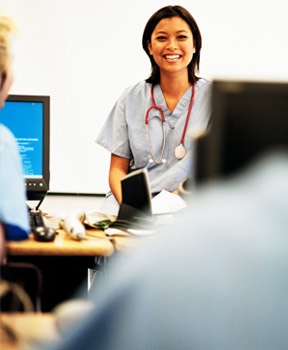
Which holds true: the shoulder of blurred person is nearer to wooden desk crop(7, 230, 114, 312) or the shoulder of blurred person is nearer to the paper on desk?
wooden desk crop(7, 230, 114, 312)

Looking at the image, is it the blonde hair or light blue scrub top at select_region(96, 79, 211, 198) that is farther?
light blue scrub top at select_region(96, 79, 211, 198)

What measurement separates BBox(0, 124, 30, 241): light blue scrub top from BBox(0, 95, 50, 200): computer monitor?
75 centimetres

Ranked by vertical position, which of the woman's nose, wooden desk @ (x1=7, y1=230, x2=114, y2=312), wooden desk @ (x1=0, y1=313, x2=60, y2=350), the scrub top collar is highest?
the woman's nose

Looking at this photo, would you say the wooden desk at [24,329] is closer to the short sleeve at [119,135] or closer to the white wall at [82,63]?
the short sleeve at [119,135]

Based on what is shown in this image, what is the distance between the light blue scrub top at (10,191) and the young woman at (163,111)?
0.83 meters

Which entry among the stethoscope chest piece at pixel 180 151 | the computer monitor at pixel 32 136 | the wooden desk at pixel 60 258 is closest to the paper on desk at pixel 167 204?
the wooden desk at pixel 60 258

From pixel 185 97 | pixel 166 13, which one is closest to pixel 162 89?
pixel 185 97

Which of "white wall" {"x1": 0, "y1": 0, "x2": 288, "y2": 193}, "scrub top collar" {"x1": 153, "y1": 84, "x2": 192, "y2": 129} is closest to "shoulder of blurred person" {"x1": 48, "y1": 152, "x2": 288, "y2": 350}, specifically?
"scrub top collar" {"x1": 153, "y1": 84, "x2": 192, "y2": 129}

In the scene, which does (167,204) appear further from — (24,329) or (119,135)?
(24,329)

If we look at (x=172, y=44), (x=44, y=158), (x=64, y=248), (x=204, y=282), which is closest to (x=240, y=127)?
(x=204, y=282)

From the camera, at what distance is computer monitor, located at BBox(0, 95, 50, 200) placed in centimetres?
163

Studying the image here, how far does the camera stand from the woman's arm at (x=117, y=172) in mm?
1735

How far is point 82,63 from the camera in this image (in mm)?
2689

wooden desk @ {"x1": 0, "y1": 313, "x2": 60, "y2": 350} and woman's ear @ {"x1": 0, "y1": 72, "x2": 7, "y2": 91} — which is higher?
woman's ear @ {"x1": 0, "y1": 72, "x2": 7, "y2": 91}
